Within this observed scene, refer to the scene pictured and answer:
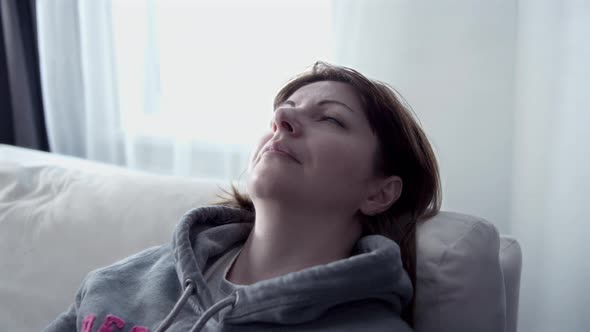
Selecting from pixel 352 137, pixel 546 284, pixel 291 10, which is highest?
pixel 291 10

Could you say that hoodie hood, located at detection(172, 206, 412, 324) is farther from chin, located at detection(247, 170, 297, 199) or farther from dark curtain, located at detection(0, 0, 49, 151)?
dark curtain, located at detection(0, 0, 49, 151)

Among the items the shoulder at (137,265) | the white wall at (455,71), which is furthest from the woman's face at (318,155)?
the white wall at (455,71)

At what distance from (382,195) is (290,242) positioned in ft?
0.73

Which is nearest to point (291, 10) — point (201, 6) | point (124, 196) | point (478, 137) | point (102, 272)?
point (201, 6)

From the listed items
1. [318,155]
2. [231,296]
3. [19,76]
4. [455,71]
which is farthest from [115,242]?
[19,76]

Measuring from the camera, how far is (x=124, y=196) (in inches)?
58.3

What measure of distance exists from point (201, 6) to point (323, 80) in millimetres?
949

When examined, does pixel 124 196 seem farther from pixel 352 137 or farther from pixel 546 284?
pixel 546 284

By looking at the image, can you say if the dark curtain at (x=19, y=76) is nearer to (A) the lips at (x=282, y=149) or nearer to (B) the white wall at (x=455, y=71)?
(B) the white wall at (x=455, y=71)

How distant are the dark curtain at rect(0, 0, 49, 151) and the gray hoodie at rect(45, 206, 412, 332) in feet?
4.64

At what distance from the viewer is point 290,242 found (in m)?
1.16

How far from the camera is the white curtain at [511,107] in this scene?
156cm

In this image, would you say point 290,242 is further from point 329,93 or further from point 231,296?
point 329,93

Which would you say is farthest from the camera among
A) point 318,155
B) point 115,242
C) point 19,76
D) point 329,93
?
point 19,76
